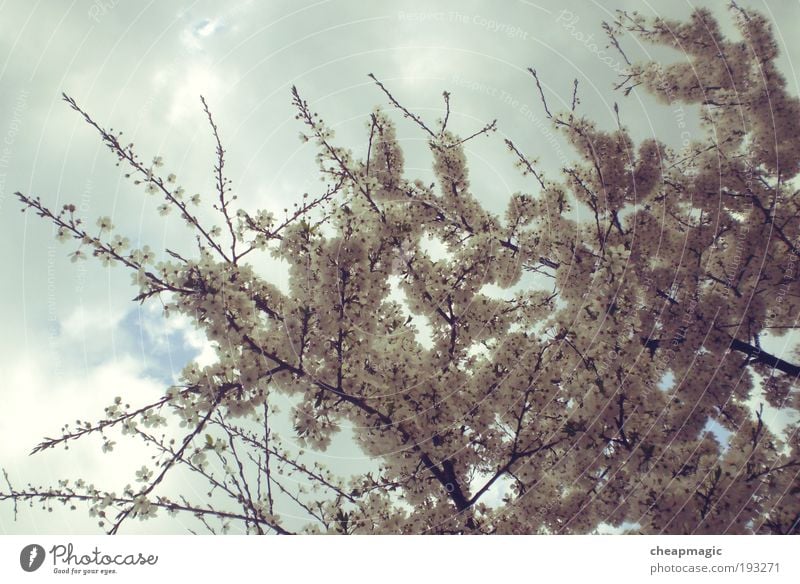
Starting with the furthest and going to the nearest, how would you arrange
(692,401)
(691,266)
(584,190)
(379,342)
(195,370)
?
(584,190) → (691,266) → (692,401) → (379,342) → (195,370)

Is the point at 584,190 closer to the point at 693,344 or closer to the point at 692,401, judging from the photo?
the point at 693,344

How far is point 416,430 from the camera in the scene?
230 inches

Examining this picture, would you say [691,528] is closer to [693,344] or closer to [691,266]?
[693,344]

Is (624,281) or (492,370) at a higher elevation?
(624,281)

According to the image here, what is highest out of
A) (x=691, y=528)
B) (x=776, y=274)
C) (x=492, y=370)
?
(x=776, y=274)

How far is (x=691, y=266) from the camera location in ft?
25.2

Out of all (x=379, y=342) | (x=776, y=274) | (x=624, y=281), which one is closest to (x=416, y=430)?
(x=379, y=342)
